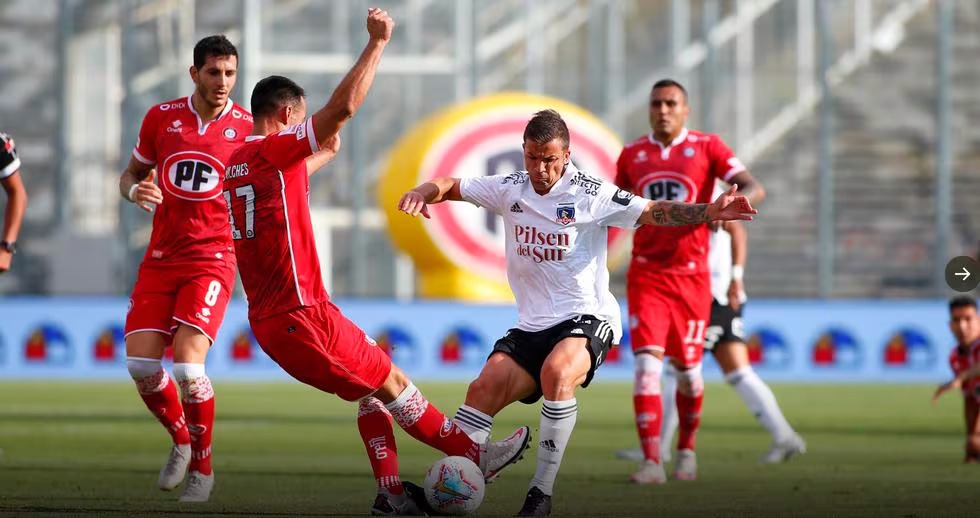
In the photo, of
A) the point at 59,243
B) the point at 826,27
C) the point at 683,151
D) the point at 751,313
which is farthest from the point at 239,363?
the point at 683,151

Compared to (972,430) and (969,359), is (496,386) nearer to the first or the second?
(972,430)

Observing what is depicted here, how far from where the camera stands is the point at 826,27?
2333 centimetres

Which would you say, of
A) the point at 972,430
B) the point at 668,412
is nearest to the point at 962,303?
the point at 972,430

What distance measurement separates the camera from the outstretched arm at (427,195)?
Answer: 8039mm

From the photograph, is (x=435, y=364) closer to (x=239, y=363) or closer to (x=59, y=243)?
(x=239, y=363)

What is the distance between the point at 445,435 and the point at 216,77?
2331 millimetres

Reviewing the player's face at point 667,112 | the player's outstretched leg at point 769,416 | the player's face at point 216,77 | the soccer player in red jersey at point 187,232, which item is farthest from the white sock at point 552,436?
the player's outstretched leg at point 769,416

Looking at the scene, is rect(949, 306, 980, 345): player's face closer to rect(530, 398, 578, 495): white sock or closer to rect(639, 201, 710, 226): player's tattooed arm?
rect(639, 201, 710, 226): player's tattooed arm

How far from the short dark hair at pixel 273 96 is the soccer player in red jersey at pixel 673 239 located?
321cm

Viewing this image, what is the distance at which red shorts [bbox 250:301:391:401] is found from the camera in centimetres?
806

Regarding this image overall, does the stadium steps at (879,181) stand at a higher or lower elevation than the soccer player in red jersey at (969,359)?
higher

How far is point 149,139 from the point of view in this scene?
31.3 ft

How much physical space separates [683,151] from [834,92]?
21001 mm

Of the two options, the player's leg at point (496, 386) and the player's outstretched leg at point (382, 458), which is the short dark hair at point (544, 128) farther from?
the player's outstretched leg at point (382, 458)
